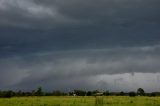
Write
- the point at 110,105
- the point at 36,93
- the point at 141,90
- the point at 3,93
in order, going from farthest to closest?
the point at 141,90 → the point at 36,93 → the point at 3,93 → the point at 110,105

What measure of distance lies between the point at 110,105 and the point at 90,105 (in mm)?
2291

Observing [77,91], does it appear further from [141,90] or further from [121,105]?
[121,105]

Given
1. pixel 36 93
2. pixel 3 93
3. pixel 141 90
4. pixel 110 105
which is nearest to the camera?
pixel 110 105

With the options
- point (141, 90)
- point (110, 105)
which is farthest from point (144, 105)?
point (141, 90)

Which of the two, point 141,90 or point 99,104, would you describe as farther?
point 141,90

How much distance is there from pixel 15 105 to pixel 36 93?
65480 mm

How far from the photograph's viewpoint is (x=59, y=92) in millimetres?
110562

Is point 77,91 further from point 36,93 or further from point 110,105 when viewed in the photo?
point 110,105

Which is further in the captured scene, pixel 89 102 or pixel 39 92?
pixel 39 92

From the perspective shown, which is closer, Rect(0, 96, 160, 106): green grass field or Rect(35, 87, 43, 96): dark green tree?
Rect(0, 96, 160, 106): green grass field

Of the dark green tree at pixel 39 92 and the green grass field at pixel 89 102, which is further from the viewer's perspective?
the dark green tree at pixel 39 92

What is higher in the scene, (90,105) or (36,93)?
(36,93)

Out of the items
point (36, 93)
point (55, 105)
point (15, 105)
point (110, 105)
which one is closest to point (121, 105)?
point (110, 105)

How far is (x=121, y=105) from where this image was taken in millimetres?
39656
